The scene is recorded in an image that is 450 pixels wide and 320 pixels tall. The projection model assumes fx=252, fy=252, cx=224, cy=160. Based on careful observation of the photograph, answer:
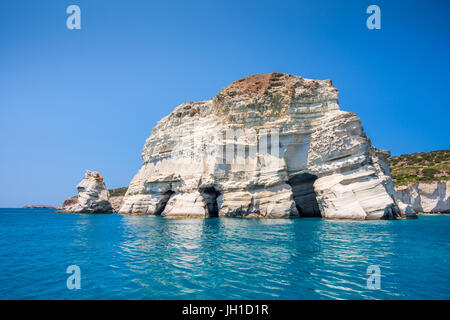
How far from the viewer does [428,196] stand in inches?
1892

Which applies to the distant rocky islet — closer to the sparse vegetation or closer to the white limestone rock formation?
the white limestone rock formation

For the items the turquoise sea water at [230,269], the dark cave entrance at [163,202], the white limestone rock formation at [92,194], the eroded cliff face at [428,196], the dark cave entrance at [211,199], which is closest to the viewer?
the turquoise sea water at [230,269]

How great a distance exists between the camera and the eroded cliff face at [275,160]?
2955 centimetres

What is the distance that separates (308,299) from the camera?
643 cm

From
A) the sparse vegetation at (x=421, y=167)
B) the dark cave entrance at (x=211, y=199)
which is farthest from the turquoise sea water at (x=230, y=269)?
the sparse vegetation at (x=421, y=167)

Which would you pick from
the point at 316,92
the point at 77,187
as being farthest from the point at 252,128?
the point at 77,187

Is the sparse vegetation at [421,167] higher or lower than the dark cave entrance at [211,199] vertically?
higher

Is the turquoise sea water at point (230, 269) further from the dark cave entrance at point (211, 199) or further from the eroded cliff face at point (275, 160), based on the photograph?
the dark cave entrance at point (211, 199)

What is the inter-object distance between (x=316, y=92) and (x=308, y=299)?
32815 mm

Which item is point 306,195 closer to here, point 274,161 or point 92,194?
point 274,161

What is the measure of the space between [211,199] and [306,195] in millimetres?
14129

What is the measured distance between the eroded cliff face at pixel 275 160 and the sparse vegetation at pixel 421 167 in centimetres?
2246

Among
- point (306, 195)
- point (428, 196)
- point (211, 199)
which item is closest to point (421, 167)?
point (428, 196)
